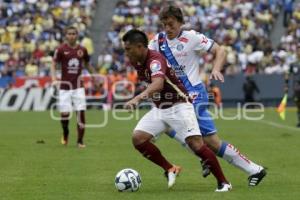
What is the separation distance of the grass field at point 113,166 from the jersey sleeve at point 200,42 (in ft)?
6.08

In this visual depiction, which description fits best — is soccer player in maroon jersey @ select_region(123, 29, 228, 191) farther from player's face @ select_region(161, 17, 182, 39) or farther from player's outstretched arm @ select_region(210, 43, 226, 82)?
player's face @ select_region(161, 17, 182, 39)

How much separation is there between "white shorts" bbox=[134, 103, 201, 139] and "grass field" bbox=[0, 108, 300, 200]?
2.52ft

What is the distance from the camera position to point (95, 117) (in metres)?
29.4

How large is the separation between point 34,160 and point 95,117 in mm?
14851

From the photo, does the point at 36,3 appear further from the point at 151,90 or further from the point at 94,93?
the point at 151,90

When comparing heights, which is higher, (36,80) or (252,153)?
(252,153)

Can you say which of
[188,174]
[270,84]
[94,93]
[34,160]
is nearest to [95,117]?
[94,93]

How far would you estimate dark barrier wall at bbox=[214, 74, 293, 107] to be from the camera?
38.2 metres

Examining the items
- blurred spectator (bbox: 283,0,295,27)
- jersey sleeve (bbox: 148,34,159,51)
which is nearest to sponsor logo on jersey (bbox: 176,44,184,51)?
jersey sleeve (bbox: 148,34,159,51)

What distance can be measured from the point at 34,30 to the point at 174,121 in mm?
30877

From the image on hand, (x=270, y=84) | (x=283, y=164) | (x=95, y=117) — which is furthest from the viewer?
(x=270, y=84)

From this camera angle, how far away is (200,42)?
36.8 feet

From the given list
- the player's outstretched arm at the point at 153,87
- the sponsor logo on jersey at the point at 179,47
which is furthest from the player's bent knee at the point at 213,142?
the player's outstretched arm at the point at 153,87

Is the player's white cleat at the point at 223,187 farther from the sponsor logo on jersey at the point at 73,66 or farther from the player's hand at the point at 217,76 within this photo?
the sponsor logo on jersey at the point at 73,66
